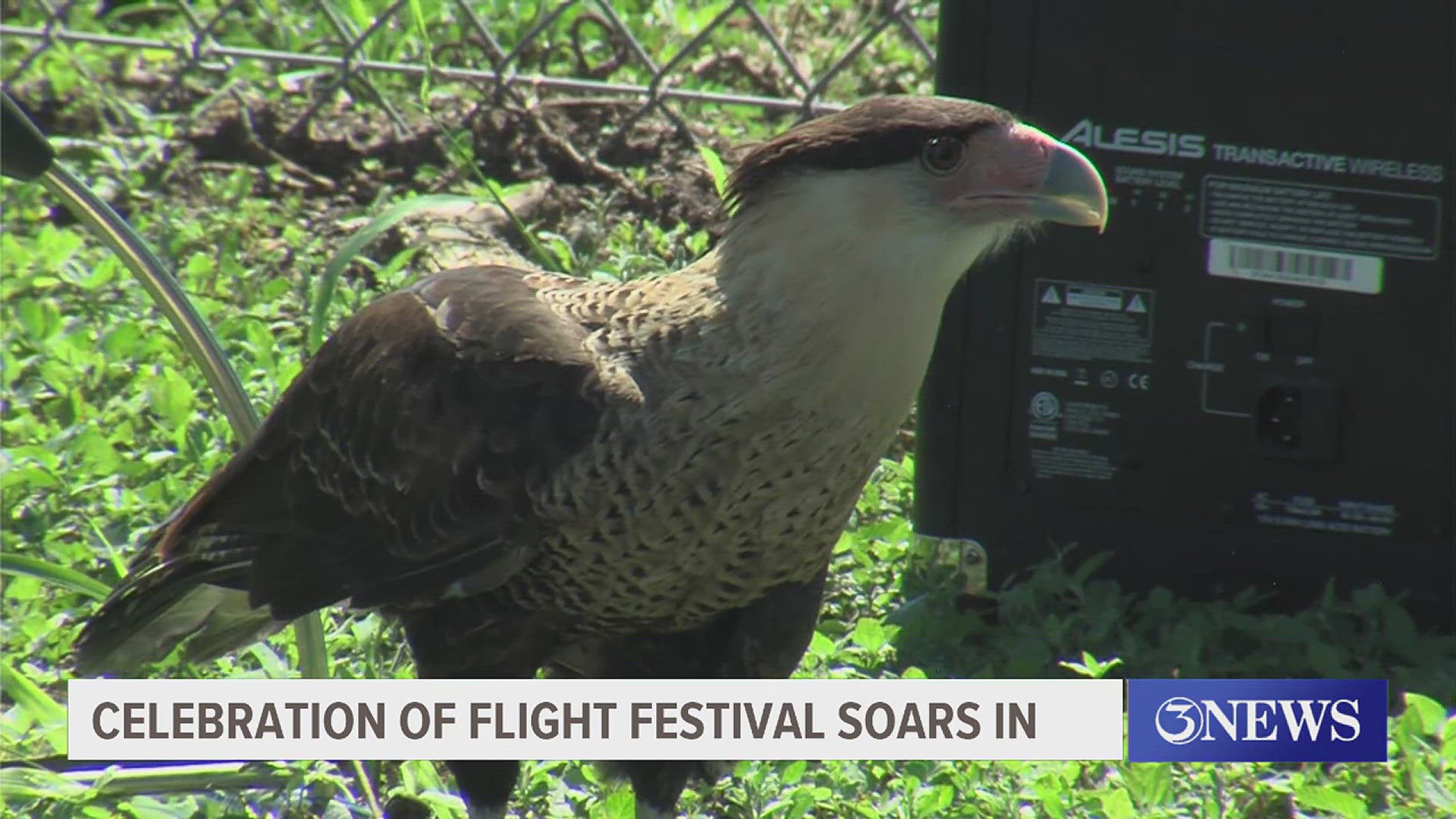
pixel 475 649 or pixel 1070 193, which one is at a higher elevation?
pixel 1070 193

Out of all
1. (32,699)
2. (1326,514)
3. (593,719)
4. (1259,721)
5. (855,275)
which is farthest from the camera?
(1326,514)

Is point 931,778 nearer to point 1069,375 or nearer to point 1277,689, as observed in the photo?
point 1277,689

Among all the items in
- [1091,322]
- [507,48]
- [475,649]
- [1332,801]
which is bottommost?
[1332,801]

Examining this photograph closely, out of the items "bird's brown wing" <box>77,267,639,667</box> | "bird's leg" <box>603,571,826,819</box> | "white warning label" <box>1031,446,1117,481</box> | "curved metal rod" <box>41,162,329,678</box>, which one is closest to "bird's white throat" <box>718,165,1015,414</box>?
"bird's brown wing" <box>77,267,639,667</box>

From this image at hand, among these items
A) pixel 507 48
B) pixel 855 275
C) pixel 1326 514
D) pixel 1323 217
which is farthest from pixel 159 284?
pixel 507 48

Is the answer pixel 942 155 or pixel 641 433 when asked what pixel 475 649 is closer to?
pixel 641 433

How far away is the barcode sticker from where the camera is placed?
11.0 ft

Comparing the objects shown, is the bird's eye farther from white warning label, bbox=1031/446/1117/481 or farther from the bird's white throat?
white warning label, bbox=1031/446/1117/481

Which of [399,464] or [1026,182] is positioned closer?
[1026,182]

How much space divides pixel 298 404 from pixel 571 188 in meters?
2.06

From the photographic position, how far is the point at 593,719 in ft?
9.53

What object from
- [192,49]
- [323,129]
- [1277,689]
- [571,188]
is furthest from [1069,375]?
[192,49]

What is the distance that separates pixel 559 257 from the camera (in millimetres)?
4512

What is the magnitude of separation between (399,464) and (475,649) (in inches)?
10.9
